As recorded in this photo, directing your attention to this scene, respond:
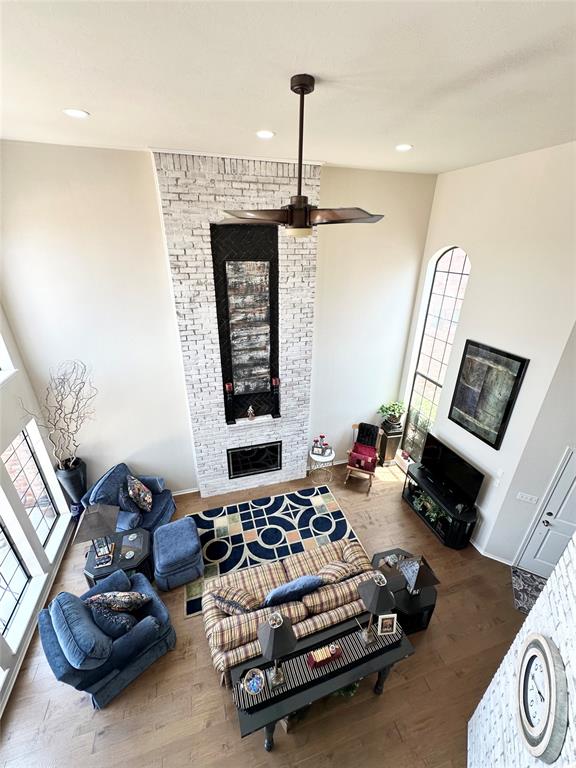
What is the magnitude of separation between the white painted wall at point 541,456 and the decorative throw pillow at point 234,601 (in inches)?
131

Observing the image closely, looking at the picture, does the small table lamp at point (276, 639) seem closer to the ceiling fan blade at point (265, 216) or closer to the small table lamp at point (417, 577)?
the small table lamp at point (417, 577)

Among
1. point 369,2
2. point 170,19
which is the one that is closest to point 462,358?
point 369,2

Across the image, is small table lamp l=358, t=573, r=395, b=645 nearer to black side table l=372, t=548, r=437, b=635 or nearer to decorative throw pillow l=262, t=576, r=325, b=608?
decorative throw pillow l=262, t=576, r=325, b=608

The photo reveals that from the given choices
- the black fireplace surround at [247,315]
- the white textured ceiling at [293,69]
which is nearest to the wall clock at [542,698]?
the white textured ceiling at [293,69]

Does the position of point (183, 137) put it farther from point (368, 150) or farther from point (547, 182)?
point (547, 182)

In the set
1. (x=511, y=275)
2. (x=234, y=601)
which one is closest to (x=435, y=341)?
(x=511, y=275)

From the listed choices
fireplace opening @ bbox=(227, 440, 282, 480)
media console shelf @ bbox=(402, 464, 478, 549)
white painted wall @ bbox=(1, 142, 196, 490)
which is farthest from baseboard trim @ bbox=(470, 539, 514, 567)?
white painted wall @ bbox=(1, 142, 196, 490)

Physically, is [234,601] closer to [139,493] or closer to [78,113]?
[139,493]

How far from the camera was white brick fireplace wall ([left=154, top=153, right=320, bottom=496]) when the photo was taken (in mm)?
4172

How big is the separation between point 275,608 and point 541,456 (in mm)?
3450

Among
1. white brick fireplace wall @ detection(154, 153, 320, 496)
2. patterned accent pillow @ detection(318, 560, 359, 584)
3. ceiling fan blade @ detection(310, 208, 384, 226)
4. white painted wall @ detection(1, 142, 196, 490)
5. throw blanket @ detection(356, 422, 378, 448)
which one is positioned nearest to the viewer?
ceiling fan blade @ detection(310, 208, 384, 226)

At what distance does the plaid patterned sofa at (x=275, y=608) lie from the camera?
3.14 metres

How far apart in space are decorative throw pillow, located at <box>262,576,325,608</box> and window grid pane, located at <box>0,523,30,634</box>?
2.89 m

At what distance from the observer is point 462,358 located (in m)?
4.87
